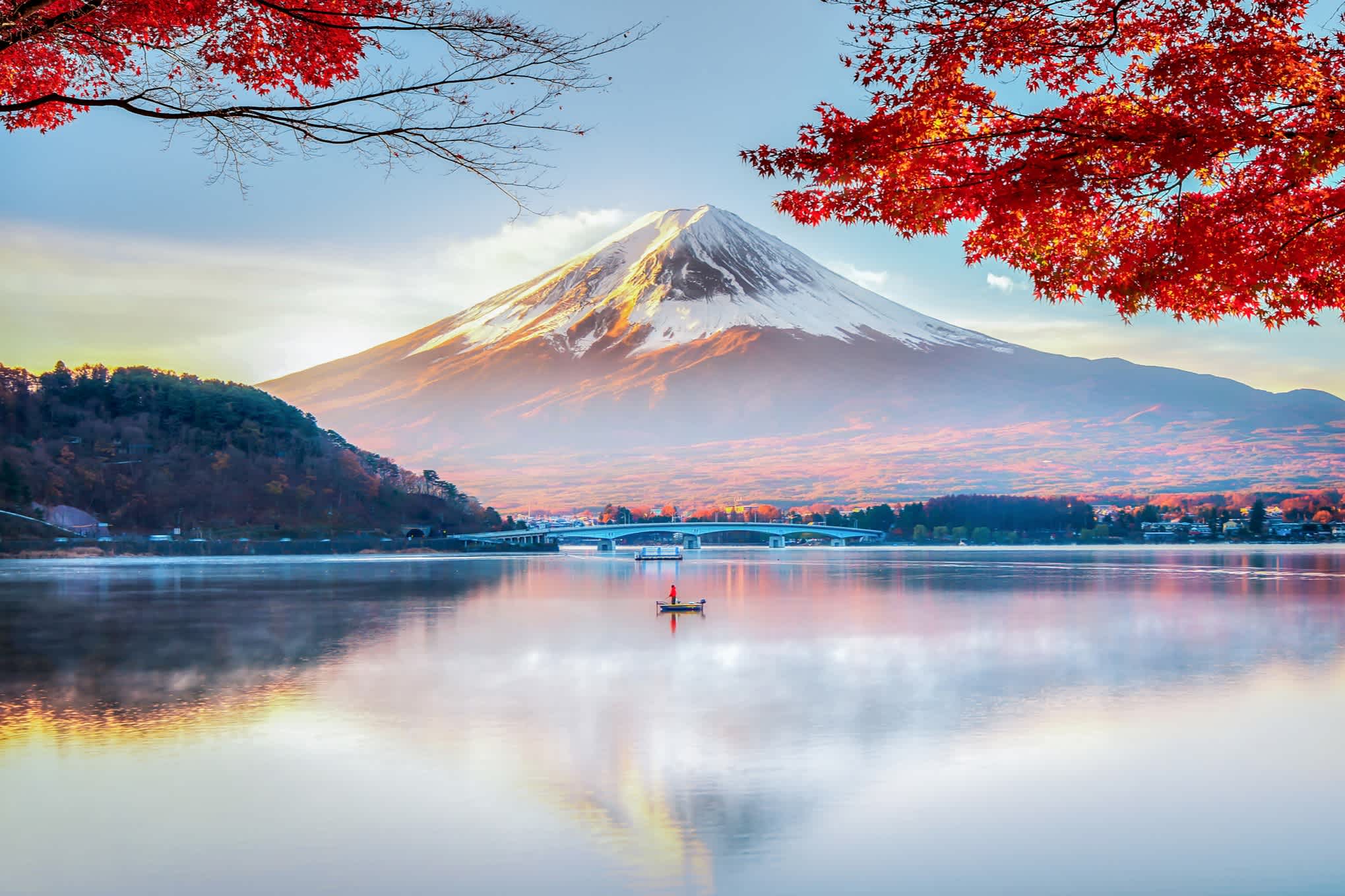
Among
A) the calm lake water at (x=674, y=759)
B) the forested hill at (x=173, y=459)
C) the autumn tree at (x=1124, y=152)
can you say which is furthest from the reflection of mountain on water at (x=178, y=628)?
the forested hill at (x=173, y=459)

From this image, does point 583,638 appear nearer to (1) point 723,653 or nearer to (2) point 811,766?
(1) point 723,653

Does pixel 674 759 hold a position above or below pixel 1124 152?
below

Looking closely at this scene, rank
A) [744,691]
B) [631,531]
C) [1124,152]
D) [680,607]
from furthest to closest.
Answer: [631,531]
[680,607]
[744,691]
[1124,152]

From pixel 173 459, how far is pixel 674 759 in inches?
4364

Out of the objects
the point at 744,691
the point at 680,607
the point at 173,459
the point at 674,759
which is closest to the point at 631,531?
the point at 173,459

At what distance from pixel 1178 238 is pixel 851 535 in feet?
413

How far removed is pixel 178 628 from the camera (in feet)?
81.4

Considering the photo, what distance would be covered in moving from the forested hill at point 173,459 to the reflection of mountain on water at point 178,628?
5571 centimetres

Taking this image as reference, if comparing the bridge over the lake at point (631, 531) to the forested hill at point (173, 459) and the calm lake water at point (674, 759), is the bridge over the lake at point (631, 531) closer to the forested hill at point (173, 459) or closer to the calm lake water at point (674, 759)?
the forested hill at point (173, 459)

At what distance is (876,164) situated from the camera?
8930 mm

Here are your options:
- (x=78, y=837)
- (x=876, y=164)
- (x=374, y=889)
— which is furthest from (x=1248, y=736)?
(x=78, y=837)

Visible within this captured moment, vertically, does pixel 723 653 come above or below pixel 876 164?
below

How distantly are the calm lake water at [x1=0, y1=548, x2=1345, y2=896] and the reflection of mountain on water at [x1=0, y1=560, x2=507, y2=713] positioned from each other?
0.50 feet

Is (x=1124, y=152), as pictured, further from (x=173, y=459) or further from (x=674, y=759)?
(x=173, y=459)
